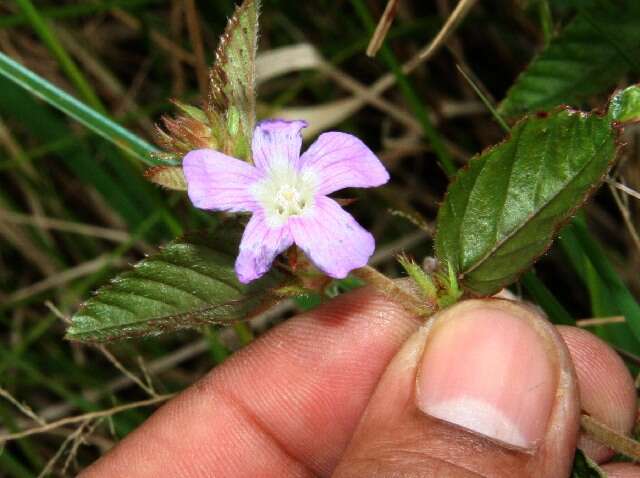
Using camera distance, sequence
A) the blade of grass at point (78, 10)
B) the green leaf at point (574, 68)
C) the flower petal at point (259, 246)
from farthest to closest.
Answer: the blade of grass at point (78, 10), the green leaf at point (574, 68), the flower petal at point (259, 246)

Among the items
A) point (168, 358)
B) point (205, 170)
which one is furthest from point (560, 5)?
point (168, 358)

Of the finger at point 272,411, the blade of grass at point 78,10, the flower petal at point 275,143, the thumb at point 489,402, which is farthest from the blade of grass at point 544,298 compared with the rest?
the blade of grass at point 78,10

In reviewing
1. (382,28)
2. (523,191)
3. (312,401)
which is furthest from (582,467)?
(382,28)

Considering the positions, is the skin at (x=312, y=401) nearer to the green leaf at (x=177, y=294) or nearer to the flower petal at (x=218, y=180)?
the green leaf at (x=177, y=294)

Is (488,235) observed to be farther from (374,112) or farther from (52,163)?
(52,163)

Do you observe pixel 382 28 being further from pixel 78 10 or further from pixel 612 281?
pixel 78 10
